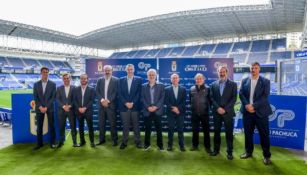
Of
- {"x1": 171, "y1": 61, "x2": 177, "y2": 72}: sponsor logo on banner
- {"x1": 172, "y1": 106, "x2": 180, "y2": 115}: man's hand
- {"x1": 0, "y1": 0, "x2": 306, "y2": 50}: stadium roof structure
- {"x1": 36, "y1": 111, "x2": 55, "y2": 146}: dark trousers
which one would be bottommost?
{"x1": 36, "y1": 111, "x2": 55, "y2": 146}: dark trousers

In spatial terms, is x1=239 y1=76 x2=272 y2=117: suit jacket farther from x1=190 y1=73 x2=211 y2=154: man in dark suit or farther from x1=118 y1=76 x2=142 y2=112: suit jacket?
x1=118 y1=76 x2=142 y2=112: suit jacket

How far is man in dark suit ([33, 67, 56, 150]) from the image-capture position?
19.4ft

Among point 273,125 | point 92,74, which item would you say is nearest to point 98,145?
point 92,74

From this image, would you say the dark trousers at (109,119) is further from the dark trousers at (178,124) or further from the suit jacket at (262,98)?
the suit jacket at (262,98)

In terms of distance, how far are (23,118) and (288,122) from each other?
21.2ft

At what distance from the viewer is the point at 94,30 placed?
133ft

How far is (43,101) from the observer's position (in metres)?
5.93

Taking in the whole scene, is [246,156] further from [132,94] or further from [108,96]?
[108,96]

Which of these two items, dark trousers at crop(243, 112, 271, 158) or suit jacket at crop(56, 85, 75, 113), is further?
suit jacket at crop(56, 85, 75, 113)

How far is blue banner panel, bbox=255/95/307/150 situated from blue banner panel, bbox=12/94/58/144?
5379mm

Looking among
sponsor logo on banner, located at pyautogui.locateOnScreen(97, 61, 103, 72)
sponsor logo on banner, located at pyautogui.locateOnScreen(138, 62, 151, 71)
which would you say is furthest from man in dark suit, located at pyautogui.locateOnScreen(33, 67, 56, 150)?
sponsor logo on banner, located at pyautogui.locateOnScreen(138, 62, 151, 71)

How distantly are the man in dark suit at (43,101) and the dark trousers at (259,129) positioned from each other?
4.32 m

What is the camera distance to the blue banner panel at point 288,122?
588cm

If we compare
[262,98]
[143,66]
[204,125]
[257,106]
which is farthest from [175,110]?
[143,66]
